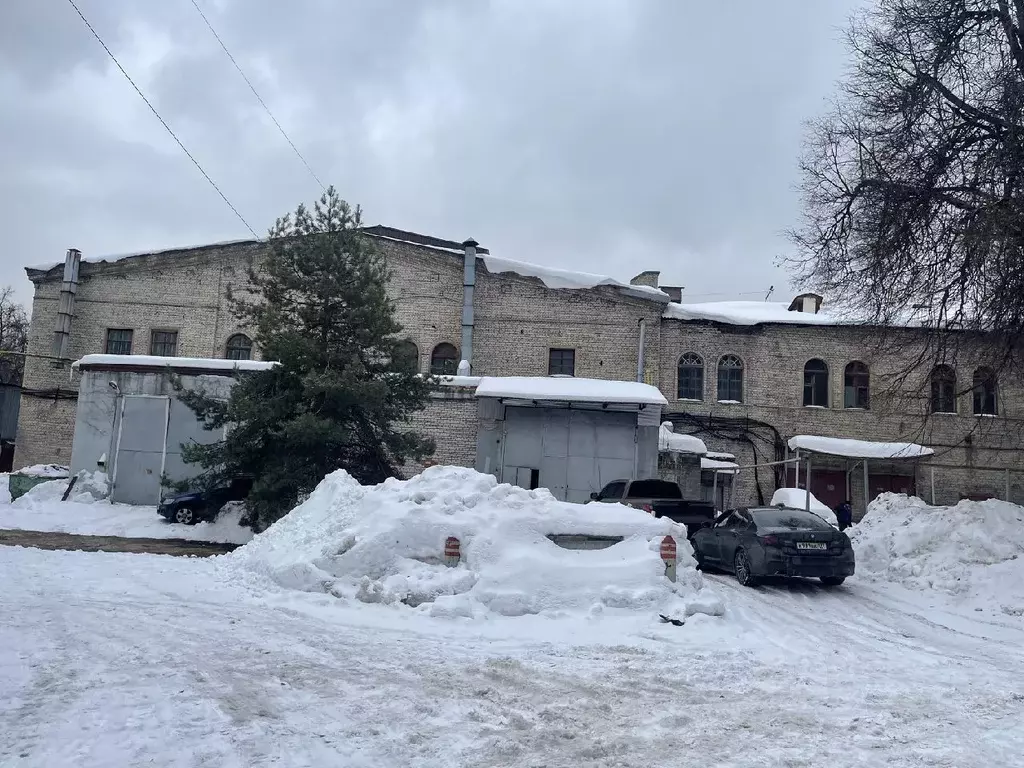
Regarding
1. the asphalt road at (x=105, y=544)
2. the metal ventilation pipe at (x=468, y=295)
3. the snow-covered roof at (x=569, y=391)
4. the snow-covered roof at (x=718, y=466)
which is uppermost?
the metal ventilation pipe at (x=468, y=295)

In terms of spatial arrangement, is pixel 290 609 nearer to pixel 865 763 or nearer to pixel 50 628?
pixel 50 628

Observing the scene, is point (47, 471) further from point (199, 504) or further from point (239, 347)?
point (199, 504)

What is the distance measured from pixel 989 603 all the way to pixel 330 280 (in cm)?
1387

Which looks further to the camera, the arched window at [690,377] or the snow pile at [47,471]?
the arched window at [690,377]

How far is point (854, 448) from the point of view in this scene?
2791 centimetres

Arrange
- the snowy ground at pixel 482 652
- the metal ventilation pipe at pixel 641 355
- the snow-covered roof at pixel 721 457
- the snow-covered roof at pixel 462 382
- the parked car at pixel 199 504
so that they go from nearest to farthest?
the snowy ground at pixel 482 652 → the parked car at pixel 199 504 → the snow-covered roof at pixel 462 382 → the snow-covered roof at pixel 721 457 → the metal ventilation pipe at pixel 641 355

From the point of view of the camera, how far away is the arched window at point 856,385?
102 feet

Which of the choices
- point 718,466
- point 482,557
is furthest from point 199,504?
point 718,466

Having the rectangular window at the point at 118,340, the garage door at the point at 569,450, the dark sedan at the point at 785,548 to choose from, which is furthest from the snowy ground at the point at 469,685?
the rectangular window at the point at 118,340

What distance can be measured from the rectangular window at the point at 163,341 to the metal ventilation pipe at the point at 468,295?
12052 millimetres

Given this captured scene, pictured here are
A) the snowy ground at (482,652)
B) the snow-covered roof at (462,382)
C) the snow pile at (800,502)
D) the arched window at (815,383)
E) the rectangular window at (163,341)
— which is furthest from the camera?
the rectangular window at (163,341)

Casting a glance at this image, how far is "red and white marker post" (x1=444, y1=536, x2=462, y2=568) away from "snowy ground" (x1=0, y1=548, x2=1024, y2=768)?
1.00m

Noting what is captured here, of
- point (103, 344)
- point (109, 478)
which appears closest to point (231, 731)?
point (109, 478)

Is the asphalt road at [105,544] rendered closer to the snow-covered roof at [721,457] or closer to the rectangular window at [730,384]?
the snow-covered roof at [721,457]
